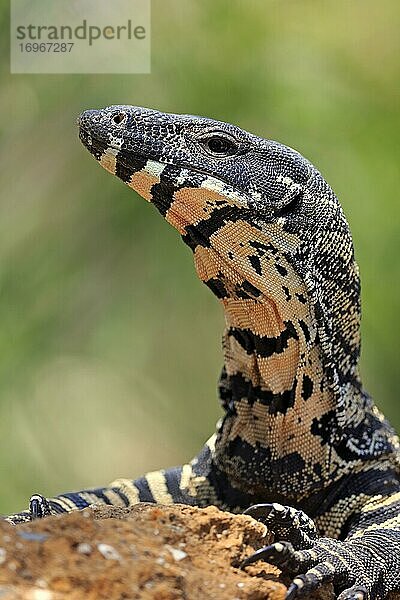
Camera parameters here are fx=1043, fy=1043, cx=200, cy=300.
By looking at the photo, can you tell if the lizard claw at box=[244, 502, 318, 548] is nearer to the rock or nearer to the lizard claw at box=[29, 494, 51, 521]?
the rock

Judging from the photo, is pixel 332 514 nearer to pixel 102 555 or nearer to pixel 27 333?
pixel 102 555

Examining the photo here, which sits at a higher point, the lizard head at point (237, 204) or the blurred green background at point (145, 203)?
the blurred green background at point (145, 203)

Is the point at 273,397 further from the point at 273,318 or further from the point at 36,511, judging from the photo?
A: the point at 36,511

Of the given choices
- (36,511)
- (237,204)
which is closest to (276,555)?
(36,511)

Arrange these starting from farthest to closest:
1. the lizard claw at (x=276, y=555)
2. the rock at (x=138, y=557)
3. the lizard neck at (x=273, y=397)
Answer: the lizard neck at (x=273, y=397) < the lizard claw at (x=276, y=555) < the rock at (x=138, y=557)

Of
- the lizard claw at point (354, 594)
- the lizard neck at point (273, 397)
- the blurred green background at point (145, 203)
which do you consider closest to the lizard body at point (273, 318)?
the lizard neck at point (273, 397)

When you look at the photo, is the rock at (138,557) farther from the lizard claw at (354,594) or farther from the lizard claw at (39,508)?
the lizard claw at (39,508)

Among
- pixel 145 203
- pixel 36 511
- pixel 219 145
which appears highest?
pixel 145 203

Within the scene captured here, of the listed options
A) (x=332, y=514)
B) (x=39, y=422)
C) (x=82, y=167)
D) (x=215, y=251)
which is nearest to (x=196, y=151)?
(x=215, y=251)
